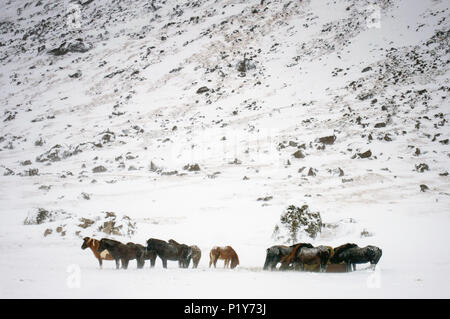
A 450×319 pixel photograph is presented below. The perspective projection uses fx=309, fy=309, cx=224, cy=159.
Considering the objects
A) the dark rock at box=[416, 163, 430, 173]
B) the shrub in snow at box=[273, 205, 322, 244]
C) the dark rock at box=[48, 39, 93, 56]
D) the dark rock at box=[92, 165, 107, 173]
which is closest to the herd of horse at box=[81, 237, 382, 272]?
the shrub in snow at box=[273, 205, 322, 244]

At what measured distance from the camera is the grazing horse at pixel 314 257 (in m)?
7.07

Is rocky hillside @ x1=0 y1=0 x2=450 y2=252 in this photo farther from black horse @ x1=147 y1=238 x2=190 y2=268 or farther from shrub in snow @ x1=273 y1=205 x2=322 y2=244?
black horse @ x1=147 y1=238 x2=190 y2=268

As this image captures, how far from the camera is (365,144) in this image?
23.3m

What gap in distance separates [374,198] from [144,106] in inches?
1240

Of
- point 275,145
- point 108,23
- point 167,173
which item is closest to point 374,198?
point 275,145

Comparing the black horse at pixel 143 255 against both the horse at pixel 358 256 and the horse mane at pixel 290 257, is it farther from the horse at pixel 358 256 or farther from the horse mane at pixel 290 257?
the horse at pixel 358 256

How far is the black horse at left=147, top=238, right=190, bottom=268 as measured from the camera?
750 centimetres

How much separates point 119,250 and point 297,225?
641 cm

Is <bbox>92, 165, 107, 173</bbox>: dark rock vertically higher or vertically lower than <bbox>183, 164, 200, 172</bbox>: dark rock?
higher

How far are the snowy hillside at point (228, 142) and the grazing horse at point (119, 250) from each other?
1.84ft

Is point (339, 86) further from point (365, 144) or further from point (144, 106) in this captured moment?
point (144, 106)

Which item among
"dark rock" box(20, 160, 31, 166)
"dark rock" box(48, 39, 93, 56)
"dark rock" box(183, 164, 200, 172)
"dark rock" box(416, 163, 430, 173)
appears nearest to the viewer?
"dark rock" box(416, 163, 430, 173)

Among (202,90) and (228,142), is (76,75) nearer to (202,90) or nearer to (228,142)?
(202,90)

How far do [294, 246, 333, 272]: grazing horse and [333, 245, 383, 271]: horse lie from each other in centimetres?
32
